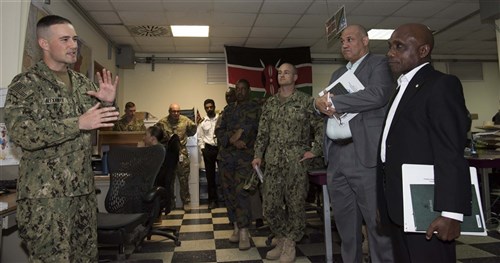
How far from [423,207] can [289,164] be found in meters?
1.50

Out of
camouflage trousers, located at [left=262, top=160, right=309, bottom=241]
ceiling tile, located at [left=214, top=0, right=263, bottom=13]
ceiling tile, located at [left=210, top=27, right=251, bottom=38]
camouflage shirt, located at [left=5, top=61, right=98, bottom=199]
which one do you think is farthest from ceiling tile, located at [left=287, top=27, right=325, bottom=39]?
camouflage shirt, located at [left=5, top=61, right=98, bottom=199]

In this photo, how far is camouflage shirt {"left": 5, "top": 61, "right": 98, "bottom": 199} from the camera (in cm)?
135

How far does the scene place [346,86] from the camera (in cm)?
202

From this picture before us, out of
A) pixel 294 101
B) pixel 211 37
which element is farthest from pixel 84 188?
pixel 211 37

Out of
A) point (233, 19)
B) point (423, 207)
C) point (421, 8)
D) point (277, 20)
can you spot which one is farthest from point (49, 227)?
point (421, 8)

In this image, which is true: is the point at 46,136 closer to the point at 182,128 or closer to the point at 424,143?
the point at 424,143

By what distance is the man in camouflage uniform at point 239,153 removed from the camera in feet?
9.99

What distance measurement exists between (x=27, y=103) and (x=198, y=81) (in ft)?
21.8

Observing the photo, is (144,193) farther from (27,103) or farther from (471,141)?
(471,141)

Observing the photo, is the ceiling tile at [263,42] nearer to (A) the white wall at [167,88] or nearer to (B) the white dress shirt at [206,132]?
(A) the white wall at [167,88]

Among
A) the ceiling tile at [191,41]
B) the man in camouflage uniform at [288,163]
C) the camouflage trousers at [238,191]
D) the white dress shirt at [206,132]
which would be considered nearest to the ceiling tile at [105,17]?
the ceiling tile at [191,41]

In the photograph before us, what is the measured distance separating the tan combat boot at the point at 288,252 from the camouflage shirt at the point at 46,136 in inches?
63.9

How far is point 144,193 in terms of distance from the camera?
2.80 m

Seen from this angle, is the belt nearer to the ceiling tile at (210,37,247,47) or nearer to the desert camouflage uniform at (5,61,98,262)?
the desert camouflage uniform at (5,61,98,262)
